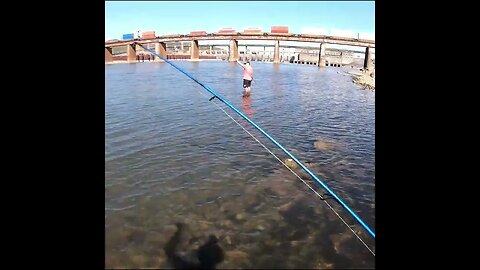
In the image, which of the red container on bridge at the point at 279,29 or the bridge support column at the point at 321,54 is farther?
the bridge support column at the point at 321,54

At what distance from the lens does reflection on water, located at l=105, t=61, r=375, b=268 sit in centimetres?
542

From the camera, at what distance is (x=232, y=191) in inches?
299

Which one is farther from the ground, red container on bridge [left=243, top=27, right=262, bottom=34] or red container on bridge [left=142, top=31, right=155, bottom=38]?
red container on bridge [left=243, top=27, right=262, bottom=34]

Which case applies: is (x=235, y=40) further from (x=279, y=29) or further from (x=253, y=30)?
(x=279, y=29)

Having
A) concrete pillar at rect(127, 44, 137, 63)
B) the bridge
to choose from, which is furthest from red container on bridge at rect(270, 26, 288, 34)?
concrete pillar at rect(127, 44, 137, 63)

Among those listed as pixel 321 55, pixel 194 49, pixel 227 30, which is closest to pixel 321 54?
pixel 321 55

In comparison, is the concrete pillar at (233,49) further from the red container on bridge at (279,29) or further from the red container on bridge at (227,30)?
the red container on bridge at (279,29)

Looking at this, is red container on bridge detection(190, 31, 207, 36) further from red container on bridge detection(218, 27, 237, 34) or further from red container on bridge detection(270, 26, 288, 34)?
red container on bridge detection(270, 26, 288, 34)

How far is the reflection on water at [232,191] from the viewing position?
542 cm

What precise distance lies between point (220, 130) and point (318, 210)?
7.21m

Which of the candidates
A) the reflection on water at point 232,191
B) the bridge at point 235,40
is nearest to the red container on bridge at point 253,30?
the bridge at point 235,40
